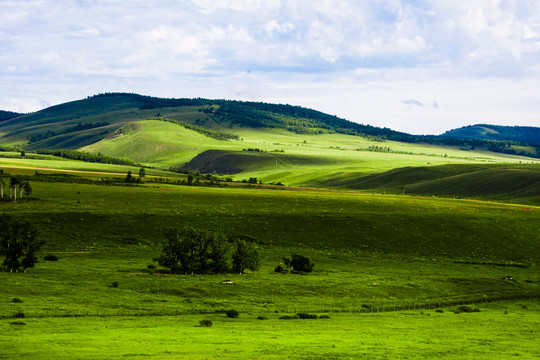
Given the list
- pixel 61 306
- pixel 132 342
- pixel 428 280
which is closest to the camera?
pixel 132 342

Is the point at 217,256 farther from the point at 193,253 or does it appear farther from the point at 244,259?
the point at 244,259

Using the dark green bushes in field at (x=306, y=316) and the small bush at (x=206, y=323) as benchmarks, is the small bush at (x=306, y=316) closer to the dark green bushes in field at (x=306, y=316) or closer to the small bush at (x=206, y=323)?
the dark green bushes in field at (x=306, y=316)

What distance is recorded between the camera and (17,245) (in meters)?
73.1

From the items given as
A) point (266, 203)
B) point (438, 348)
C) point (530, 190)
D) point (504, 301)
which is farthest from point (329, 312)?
point (530, 190)

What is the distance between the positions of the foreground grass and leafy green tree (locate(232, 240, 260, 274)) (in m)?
23.0

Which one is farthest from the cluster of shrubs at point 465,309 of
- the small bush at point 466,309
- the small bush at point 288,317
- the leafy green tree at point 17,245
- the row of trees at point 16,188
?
the row of trees at point 16,188

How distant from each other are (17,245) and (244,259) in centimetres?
2795

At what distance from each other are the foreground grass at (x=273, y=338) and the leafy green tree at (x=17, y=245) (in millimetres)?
26482

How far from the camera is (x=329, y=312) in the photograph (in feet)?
193

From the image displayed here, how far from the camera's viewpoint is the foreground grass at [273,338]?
37219 mm

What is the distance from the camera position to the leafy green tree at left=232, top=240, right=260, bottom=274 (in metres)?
78.2

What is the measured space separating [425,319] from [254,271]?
27.7 m

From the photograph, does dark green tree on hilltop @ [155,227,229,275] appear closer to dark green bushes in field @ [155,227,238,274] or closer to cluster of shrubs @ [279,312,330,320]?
dark green bushes in field @ [155,227,238,274]

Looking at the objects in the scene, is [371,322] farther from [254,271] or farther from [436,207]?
[436,207]
